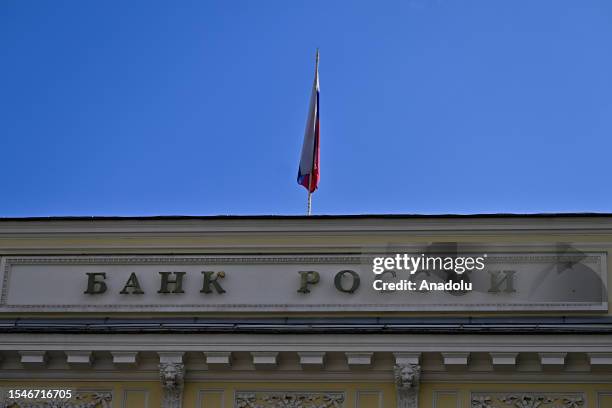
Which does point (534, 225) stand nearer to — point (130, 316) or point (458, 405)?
point (458, 405)

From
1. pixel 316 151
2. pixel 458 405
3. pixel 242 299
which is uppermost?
pixel 316 151

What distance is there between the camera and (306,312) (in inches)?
1209

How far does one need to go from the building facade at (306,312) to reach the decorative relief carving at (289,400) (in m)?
0.03

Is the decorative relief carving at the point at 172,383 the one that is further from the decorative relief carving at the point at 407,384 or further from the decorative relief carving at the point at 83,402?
the decorative relief carving at the point at 407,384

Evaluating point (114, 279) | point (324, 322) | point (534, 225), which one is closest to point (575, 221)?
point (534, 225)

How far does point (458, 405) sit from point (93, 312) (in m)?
7.49

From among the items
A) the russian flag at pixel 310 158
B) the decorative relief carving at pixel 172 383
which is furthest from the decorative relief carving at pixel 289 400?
the russian flag at pixel 310 158

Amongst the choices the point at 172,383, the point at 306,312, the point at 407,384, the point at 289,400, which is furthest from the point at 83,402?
the point at 407,384

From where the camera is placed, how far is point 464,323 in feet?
98.5

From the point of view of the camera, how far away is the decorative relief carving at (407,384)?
2917 cm

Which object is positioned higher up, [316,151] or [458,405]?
[316,151]

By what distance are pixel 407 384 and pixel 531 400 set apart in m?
2.31

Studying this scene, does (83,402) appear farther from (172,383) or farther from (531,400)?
(531,400)

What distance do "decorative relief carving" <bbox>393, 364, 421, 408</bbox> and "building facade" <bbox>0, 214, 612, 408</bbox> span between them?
4cm
